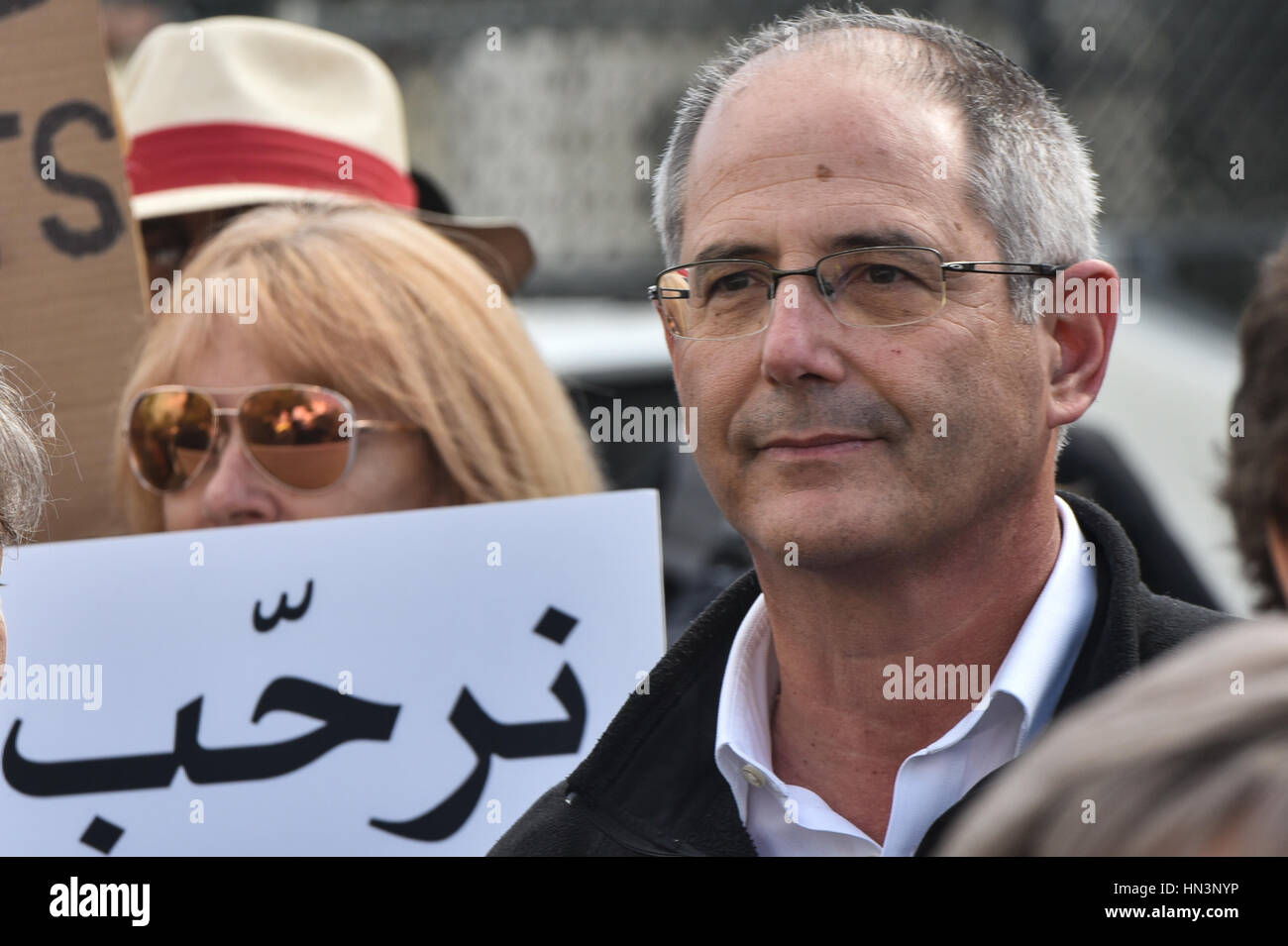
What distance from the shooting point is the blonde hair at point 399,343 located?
282 cm

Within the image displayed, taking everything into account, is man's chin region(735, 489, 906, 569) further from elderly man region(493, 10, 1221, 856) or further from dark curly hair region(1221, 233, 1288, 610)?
dark curly hair region(1221, 233, 1288, 610)

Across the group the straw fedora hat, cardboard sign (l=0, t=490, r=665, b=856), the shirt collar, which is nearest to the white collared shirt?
Result: the shirt collar

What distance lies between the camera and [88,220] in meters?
2.90

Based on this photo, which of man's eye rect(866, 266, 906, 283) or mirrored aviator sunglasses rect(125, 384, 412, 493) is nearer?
man's eye rect(866, 266, 906, 283)

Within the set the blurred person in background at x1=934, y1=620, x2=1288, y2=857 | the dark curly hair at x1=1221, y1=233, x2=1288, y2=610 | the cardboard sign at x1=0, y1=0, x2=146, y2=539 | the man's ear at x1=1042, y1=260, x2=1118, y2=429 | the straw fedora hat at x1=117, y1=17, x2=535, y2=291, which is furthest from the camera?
the straw fedora hat at x1=117, y1=17, x2=535, y2=291

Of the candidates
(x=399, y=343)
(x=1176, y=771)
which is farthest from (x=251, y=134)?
(x=1176, y=771)

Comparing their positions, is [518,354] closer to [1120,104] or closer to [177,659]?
[177,659]

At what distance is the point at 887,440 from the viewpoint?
180cm

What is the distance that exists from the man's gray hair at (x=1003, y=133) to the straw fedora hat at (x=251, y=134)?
63.8 inches

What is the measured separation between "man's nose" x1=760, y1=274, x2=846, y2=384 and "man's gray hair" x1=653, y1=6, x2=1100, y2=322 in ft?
0.71

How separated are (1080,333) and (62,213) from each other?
73.3 inches

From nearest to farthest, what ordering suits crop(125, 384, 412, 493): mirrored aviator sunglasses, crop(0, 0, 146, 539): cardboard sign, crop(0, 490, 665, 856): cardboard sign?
crop(0, 490, 665, 856): cardboard sign, crop(125, 384, 412, 493): mirrored aviator sunglasses, crop(0, 0, 146, 539): cardboard sign

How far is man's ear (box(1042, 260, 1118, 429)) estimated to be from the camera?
1.88 m

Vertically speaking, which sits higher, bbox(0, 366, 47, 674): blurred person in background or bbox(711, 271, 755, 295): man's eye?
bbox(711, 271, 755, 295): man's eye
